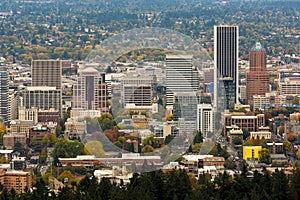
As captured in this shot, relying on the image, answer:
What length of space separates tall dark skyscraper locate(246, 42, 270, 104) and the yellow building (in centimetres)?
745

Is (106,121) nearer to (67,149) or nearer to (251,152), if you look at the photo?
(67,149)

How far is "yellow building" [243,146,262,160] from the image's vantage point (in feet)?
73.8

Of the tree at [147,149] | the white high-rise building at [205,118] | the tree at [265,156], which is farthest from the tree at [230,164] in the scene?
the tree at [147,149]

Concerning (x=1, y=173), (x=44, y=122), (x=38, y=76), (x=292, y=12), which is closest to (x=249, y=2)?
(x=292, y=12)

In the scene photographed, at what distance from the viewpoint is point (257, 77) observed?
3416 centimetres

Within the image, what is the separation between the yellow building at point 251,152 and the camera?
22503 millimetres

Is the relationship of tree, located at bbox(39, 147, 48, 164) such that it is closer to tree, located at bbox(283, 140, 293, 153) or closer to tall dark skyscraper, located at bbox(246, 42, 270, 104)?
tree, located at bbox(283, 140, 293, 153)

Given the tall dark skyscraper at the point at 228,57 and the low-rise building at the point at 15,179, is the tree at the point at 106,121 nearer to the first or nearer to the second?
the low-rise building at the point at 15,179

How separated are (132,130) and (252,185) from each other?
279 cm

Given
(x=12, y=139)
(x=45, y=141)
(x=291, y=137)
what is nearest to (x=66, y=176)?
(x=45, y=141)

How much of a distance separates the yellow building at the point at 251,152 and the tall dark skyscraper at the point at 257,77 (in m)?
7.45

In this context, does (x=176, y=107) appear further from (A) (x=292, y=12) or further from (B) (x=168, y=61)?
(A) (x=292, y=12)

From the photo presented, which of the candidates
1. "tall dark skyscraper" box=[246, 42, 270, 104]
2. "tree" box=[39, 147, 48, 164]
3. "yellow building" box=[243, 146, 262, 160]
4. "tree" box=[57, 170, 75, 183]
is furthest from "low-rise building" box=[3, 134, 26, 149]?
"tall dark skyscraper" box=[246, 42, 270, 104]

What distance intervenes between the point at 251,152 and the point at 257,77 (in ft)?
36.8
